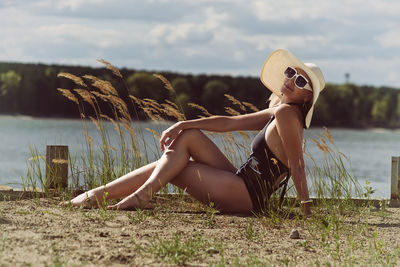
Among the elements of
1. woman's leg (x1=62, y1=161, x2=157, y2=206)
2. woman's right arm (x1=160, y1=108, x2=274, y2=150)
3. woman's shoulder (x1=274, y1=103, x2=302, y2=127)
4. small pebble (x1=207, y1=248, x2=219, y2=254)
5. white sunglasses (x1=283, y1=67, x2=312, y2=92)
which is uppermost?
white sunglasses (x1=283, y1=67, x2=312, y2=92)

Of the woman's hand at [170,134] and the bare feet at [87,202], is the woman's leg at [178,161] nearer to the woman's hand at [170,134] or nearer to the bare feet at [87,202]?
the woman's hand at [170,134]

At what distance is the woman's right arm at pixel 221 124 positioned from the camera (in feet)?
11.9

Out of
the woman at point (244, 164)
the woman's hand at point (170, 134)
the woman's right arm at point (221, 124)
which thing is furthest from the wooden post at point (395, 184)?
the woman's hand at point (170, 134)

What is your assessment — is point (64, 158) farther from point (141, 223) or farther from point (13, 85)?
point (13, 85)

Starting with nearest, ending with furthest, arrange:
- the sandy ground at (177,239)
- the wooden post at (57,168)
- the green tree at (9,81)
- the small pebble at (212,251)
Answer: the sandy ground at (177,239), the small pebble at (212,251), the wooden post at (57,168), the green tree at (9,81)

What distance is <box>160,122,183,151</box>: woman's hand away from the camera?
3.61 metres

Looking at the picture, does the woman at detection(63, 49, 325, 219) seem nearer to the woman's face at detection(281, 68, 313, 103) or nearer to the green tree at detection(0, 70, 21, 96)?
the woman's face at detection(281, 68, 313, 103)

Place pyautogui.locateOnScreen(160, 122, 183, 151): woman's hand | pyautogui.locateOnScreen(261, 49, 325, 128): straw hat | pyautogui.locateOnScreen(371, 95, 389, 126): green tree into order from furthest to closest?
pyautogui.locateOnScreen(371, 95, 389, 126): green tree
pyautogui.locateOnScreen(160, 122, 183, 151): woman's hand
pyautogui.locateOnScreen(261, 49, 325, 128): straw hat

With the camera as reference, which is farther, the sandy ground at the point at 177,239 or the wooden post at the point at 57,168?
the wooden post at the point at 57,168

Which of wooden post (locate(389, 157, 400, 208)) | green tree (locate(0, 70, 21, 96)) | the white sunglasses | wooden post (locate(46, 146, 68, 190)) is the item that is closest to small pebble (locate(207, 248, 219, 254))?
the white sunglasses

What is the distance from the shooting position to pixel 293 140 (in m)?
3.40

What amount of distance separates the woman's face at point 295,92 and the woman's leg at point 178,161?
2.15 ft

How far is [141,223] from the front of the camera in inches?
126

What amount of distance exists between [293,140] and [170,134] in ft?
2.79
